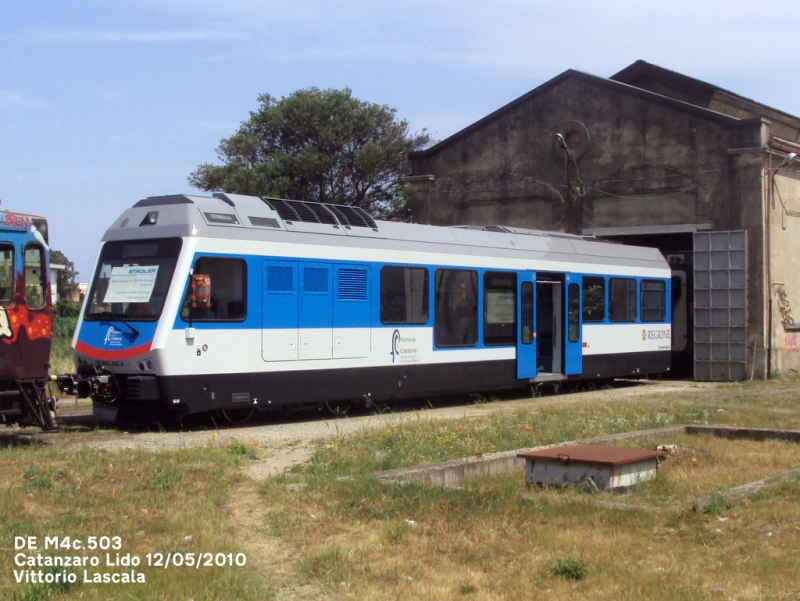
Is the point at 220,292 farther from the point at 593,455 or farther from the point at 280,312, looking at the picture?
the point at 593,455

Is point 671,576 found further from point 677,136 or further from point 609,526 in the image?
point 677,136

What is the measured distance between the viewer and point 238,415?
1405 centimetres

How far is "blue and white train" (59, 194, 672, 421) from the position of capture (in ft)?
41.2

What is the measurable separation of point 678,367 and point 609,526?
18578 millimetres

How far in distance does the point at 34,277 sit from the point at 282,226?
4054mm

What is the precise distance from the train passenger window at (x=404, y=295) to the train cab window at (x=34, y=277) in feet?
19.1

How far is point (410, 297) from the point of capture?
51.7 feet

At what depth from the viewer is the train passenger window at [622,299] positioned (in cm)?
2044

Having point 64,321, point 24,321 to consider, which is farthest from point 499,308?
point 64,321

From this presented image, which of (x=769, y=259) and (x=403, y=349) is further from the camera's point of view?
(x=769, y=259)

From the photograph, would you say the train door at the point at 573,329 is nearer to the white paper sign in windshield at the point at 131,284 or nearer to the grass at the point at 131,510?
the white paper sign in windshield at the point at 131,284

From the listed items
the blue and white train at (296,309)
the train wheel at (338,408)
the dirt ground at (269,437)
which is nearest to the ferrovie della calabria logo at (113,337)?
the blue and white train at (296,309)

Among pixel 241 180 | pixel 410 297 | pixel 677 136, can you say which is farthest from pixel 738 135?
pixel 241 180

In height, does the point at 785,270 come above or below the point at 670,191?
below
